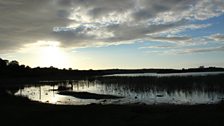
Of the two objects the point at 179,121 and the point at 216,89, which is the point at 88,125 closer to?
the point at 179,121

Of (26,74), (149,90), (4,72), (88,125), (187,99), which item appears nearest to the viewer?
(88,125)

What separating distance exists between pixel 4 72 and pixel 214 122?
105 m

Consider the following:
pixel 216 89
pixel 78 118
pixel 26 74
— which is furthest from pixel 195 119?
pixel 26 74

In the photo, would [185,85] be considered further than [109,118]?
Yes

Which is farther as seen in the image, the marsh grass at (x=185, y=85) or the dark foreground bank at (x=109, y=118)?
the marsh grass at (x=185, y=85)

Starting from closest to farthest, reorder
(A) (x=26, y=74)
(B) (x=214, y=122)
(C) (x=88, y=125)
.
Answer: (B) (x=214, y=122)
(C) (x=88, y=125)
(A) (x=26, y=74)

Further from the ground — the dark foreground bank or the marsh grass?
the marsh grass

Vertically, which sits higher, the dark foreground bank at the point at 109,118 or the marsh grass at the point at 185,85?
the marsh grass at the point at 185,85

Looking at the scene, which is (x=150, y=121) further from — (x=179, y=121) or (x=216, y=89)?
(x=216, y=89)

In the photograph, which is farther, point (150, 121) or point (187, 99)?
point (187, 99)

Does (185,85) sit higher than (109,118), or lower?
higher

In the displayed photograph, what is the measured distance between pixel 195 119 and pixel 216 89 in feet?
79.8

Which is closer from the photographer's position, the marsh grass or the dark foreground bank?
the dark foreground bank

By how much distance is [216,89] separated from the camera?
3969 cm
